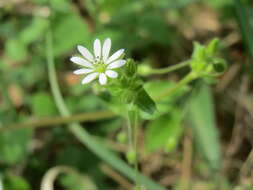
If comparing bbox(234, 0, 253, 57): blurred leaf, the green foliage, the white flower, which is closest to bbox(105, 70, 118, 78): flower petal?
the white flower

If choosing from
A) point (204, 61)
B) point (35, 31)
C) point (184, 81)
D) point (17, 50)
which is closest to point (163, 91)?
point (184, 81)

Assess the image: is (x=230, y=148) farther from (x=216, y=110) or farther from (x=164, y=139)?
Answer: (x=164, y=139)

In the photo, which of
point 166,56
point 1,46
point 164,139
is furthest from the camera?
point 1,46

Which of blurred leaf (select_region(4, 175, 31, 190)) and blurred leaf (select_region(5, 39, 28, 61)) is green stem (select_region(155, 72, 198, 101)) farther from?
blurred leaf (select_region(5, 39, 28, 61))

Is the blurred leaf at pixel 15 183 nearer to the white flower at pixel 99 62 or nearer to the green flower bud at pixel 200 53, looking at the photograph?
→ the white flower at pixel 99 62

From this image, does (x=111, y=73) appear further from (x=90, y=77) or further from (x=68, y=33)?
(x=68, y=33)

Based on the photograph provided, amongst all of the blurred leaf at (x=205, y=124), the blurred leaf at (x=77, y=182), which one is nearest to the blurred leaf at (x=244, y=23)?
the blurred leaf at (x=205, y=124)

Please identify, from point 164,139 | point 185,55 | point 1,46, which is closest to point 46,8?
point 1,46
